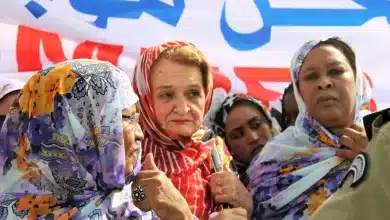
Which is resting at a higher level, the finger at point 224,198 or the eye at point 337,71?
the eye at point 337,71

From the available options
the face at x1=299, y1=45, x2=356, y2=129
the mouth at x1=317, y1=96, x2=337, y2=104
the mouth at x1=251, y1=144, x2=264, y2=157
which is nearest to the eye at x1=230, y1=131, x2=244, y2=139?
the mouth at x1=251, y1=144, x2=264, y2=157

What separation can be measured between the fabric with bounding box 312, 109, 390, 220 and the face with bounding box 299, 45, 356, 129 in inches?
56.0

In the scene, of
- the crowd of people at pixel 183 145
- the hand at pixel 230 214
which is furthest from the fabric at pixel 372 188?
the hand at pixel 230 214

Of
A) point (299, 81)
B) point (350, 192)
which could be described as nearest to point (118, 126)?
point (350, 192)

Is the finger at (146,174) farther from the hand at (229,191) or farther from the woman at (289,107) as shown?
the woman at (289,107)

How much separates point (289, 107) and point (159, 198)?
1.46m

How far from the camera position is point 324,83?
2613mm

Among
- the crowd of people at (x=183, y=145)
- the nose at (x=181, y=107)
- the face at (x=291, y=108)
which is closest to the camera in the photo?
the crowd of people at (x=183, y=145)

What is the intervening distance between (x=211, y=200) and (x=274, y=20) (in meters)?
1.57

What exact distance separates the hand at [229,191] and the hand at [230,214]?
56mm

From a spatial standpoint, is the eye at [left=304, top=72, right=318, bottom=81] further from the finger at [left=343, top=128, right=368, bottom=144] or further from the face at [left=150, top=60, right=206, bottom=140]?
the face at [left=150, top=60, right=206, bottom=140]

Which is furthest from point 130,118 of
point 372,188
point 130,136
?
point 372,188

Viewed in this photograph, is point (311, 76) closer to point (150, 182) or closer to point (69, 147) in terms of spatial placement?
point (150, 182)

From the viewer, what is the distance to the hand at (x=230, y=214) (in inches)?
87.0
